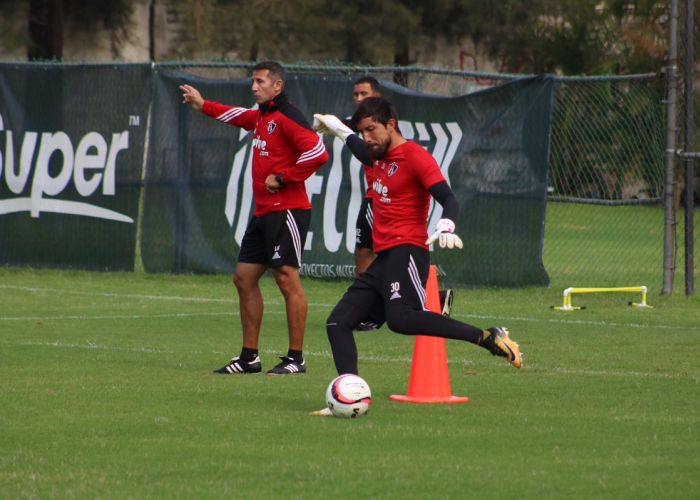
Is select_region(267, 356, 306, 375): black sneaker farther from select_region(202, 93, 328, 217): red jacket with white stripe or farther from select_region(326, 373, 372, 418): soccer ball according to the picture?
select_region(326, 373, 372, 418): soccer ball

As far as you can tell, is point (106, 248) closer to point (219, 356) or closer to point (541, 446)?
point (219, 356)

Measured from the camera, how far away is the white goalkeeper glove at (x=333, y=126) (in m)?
9.85

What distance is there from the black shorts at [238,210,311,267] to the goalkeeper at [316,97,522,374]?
170 centimetres

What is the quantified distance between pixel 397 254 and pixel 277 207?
6.65 feet

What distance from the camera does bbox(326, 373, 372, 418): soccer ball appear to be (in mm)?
8414

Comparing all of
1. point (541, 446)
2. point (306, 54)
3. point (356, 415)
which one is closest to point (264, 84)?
point (356, 415)

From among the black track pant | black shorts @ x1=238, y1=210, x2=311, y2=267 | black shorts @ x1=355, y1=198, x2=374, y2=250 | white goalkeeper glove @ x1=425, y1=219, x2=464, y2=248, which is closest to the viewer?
Result: white goalkeeper glove @ x1=425, y1=219, x2=464, y2=248

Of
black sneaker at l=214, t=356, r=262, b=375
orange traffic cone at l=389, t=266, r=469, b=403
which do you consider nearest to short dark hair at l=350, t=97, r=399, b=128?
orange traffic cone at l=389, t=266, r=469, b=403

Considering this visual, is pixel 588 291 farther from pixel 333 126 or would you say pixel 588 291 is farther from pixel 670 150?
pixel 333 126

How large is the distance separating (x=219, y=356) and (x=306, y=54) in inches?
1042

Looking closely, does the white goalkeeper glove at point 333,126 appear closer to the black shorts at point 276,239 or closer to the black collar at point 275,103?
the black collar at point 275,103

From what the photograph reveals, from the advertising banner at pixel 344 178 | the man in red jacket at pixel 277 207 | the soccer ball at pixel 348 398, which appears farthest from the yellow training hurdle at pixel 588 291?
the soccer ball at pixel 348 398

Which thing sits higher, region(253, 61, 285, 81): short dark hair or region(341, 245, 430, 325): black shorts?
region(253, 61, 285, 81): short dark hair

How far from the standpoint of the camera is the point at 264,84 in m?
10.8
